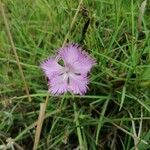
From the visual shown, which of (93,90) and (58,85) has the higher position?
(58,85)

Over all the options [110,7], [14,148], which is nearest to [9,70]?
[14,148]

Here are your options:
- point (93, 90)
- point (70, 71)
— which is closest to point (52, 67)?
point (70, 71)

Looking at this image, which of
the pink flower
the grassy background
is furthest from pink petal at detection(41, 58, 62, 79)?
the grassy background

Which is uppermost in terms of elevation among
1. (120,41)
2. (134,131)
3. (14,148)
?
(120,41)

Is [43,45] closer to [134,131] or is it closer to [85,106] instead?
[85,106]

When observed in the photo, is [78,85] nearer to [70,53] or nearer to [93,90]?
[70,53]

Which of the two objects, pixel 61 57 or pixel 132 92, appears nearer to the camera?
pixel 61 57

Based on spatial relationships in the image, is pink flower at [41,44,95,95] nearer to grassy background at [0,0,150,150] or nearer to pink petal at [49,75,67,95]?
pink petal at [49,75,67,95]
